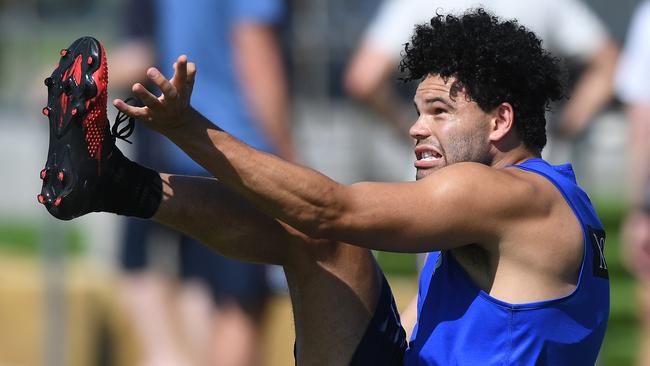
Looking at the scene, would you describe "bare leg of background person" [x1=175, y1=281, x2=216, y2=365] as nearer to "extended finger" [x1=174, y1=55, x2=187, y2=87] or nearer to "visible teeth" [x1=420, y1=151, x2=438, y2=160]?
"visible teeth" [x1=420, y1=151, x2=438, y2=160]

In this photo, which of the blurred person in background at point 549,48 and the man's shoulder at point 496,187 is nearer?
the man's shoulder at point 496,187

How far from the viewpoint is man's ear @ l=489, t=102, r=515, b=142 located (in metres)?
3.05

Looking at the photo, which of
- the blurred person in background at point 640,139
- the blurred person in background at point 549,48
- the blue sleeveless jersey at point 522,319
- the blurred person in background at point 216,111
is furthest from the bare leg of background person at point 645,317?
the blue sleeveless jersey at point 522,319

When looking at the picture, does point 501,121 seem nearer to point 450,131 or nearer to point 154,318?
point 450,131

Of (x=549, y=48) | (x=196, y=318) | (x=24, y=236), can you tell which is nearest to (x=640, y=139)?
(x=549, y=48)

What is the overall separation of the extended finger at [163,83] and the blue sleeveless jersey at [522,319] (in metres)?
0.85

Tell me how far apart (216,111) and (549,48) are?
1.41 metres

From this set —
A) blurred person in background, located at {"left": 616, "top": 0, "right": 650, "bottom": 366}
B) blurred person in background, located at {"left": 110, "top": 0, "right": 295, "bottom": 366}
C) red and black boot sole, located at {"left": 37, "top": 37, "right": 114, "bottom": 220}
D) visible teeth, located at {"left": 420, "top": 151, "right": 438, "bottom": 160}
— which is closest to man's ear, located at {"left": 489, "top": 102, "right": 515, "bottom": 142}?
visible teeth, located at {"left": 420, "top": 151, "right": 438, "bottom": 160}

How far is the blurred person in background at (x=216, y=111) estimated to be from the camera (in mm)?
4742

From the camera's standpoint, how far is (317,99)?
695cm

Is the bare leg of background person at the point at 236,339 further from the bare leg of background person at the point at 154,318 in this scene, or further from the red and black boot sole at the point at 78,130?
the red and black boot sole at the point at 78,130

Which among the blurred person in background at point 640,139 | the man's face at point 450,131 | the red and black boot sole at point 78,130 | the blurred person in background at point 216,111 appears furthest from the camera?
the blurred person in background at point 640,139

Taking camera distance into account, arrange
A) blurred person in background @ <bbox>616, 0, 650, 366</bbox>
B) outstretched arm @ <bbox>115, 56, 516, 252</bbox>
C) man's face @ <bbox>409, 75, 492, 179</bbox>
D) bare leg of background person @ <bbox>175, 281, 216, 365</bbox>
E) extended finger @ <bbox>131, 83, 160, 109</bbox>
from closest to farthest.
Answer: extended finger @ <bbox>131, 83, 160, 109</bbox> < outstretched arm @ <bbox>115, 56, 516, 252</bbox> < man's face @ <bbox>409, 75, 492, 179</bbox> < bare leg of background person @ <bbox>175, 281, 216, 365</bbox> < blurred person in background @ <bbox>616, 0, 650, 366</bbox>

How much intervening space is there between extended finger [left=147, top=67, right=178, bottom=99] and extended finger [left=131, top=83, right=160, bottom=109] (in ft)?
0.09
